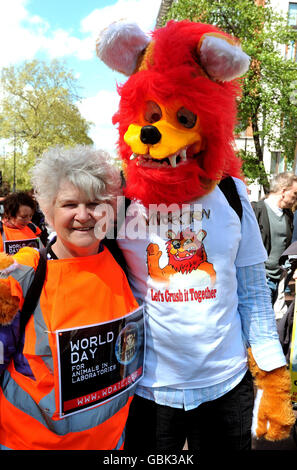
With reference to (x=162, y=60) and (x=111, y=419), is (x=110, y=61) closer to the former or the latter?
(x=162, y=60)

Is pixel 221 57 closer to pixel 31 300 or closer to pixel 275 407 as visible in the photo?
pixel 31 300

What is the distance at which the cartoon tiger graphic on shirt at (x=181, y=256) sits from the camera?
1.50m

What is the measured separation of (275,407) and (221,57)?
1.42 meters

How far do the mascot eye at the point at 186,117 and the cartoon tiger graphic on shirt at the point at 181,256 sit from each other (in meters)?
0.41

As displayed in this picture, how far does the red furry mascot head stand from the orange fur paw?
59 centimetres

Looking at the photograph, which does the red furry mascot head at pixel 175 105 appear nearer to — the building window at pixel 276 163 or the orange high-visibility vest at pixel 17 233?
the orange high-visibility vest at pixel 17 233

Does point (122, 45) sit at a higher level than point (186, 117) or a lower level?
higher

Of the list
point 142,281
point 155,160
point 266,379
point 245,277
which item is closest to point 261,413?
point 266,379

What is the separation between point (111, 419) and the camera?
58.0 inches

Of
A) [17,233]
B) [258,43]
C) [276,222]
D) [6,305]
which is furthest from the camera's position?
[258,43]

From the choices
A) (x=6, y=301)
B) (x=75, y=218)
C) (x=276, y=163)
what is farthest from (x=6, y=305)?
(x=276, y=163)

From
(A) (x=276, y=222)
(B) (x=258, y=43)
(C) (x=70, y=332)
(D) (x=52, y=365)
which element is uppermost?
(B) (x=258, y=43)

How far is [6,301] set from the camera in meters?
1.32

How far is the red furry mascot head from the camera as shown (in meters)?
1.43
